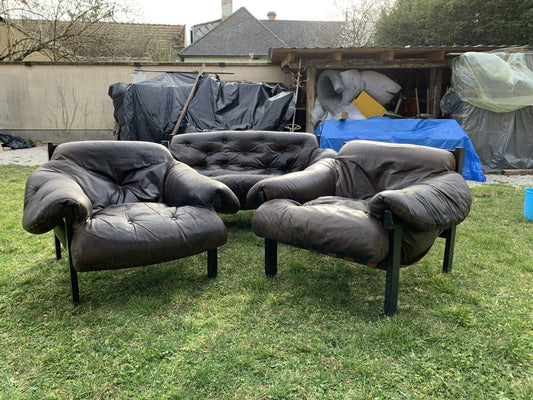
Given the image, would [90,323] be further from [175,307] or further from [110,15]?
[110,15]

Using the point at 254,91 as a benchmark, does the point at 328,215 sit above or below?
below

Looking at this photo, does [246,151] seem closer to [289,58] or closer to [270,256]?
[270,256]

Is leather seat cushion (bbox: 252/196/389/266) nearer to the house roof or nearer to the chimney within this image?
the house roof

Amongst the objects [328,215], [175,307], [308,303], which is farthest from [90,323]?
[328,215]

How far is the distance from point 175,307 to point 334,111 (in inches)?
237

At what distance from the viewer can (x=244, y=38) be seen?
60.0 feet

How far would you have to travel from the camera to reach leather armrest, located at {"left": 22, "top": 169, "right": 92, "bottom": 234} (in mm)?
2023

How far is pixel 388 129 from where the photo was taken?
6.57m

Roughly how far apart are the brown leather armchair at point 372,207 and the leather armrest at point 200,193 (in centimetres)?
20

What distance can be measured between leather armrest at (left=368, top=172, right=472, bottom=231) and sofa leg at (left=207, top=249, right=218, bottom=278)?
1073 mm

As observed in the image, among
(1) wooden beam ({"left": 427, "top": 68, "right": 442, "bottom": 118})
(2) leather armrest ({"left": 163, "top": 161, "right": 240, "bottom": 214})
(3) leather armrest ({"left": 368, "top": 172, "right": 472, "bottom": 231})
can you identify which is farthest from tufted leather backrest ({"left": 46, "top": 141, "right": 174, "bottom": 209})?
(1) wooden beam ({"left": 427, "top": 68, "right": 442, "bottom": 118})

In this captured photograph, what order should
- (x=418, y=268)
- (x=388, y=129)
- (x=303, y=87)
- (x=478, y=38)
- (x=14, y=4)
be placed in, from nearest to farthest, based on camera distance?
(x=418, y=268) → (x=388, y=129) → (x=303, y=87) → (x=14, y=4) → (x=478, y=38)

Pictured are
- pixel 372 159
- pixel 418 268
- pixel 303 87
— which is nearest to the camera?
pixel 418 268

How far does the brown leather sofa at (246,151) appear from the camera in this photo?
3.97m
